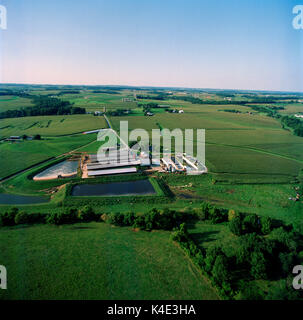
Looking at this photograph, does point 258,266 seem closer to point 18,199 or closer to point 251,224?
point 251,224

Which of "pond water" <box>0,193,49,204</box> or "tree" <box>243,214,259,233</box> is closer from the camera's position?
"tree" <box>243,214,259,233</box>

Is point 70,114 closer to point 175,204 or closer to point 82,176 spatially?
point 82,176

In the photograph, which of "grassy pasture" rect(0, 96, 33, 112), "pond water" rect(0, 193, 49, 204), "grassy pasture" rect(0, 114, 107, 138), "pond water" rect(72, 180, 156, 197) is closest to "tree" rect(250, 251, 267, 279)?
"pond water" rect(72, 180, 156, 197)

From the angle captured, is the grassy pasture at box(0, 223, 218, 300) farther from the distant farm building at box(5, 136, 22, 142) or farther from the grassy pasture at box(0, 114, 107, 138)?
the grassy pasture at box(0, 114, 107, 138)

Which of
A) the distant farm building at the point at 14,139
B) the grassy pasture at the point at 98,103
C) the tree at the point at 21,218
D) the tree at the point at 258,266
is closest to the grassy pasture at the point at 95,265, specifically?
the tree at the point at 21,218

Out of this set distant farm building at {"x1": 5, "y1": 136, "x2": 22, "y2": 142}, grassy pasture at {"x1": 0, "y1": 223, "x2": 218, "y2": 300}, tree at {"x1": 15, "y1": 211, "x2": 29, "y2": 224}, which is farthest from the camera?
distant farm building at {"x1": 5, "y1": 136, "x2": 22, "y2": 142}

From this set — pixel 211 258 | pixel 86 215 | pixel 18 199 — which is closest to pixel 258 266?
pixel 211 258
